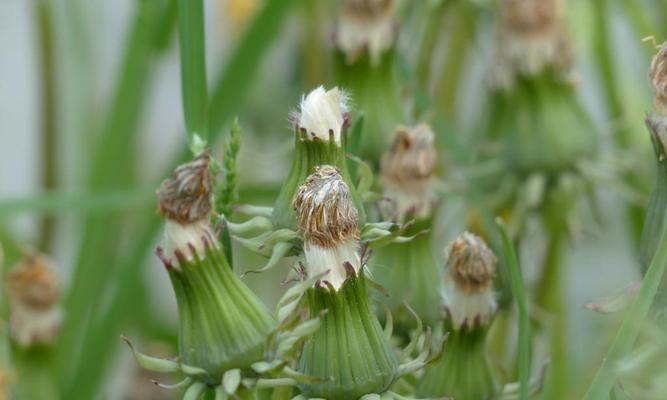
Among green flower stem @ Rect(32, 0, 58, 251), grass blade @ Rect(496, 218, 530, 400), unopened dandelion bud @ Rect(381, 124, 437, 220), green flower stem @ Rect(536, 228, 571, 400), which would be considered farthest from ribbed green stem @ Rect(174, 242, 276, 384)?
green flower stem @ Rect(32, 0, 58, 251)

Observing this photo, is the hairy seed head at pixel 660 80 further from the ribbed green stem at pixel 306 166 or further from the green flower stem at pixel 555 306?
the green flower stem at pixel 555 306

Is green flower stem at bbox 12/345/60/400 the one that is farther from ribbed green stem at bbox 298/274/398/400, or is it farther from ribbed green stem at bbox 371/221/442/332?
ribbed green stem at bbox 298/274/398/400

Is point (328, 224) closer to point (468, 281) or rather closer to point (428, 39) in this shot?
point (468, 281)

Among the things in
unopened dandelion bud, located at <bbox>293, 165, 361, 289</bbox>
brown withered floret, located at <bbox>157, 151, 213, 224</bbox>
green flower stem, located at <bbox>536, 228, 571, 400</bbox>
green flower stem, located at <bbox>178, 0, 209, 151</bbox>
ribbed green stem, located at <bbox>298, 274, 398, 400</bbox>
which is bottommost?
green flower stem, located at <bbox>536, 228, 571, 400</bbox>

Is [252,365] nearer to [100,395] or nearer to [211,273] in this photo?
[211,273]

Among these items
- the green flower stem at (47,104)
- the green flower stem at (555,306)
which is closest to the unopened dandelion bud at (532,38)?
the green flower stem at (555,306)

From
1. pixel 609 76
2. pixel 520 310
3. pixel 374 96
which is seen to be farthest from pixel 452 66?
pixel 520 310

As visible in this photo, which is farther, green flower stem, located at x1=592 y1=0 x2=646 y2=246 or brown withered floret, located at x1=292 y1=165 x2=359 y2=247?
green flower stem, located at x1=592 y1=0 x2=646 y2=246
